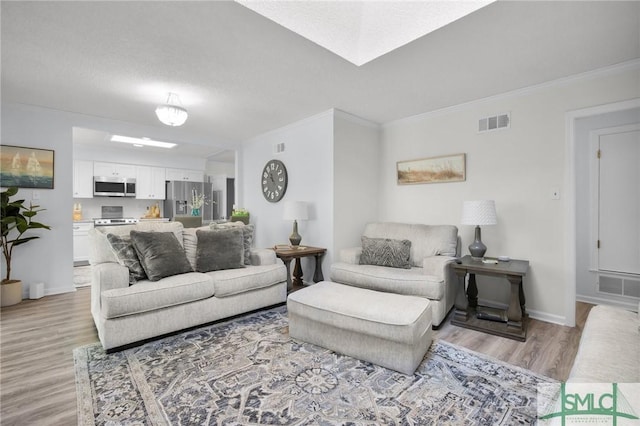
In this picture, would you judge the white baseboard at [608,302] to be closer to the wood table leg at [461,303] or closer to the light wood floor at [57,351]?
the light wood floor at [57,351]

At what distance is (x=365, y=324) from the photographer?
2.16m

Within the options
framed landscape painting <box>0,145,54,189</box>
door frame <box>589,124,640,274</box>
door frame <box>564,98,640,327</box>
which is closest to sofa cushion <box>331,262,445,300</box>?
door frame <box>564,98,640,327</box>

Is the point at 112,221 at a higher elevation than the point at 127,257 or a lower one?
higher

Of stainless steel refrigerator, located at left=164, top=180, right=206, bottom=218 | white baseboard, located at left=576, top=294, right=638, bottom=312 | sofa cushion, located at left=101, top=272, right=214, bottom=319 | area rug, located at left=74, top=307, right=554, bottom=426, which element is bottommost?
area rug, located at left=74, top=307, right=554, bottom=426

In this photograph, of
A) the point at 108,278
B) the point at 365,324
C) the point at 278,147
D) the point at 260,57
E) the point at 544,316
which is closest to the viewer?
the point at 365,324

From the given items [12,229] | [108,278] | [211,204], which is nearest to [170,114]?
[108,278]

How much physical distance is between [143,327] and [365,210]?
9.94 feet

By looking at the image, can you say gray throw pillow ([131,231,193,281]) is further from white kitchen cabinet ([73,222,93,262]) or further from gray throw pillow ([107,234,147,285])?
white kitchen cabinet ([73,222,93,262])

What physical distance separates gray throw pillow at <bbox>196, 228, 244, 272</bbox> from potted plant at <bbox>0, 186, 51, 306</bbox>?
2246 millimetres

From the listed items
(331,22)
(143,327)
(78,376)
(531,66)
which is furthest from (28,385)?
(531,66)

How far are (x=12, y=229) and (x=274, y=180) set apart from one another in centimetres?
338

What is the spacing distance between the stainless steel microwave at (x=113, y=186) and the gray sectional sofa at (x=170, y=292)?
425 centimetres

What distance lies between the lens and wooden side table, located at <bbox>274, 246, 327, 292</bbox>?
12.3 feet

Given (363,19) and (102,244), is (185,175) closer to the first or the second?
(102,244)
